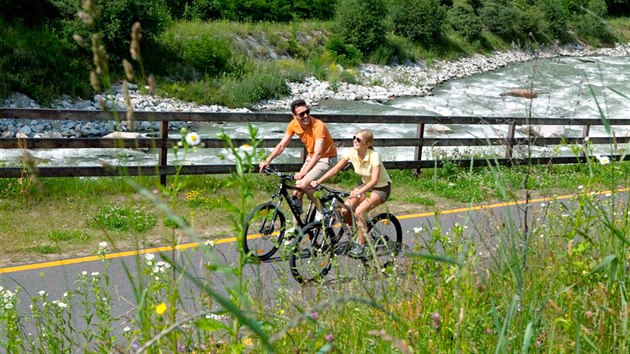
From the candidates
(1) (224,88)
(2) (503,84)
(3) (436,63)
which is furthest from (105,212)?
(3) (436,63)

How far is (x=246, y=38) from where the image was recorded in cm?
3550

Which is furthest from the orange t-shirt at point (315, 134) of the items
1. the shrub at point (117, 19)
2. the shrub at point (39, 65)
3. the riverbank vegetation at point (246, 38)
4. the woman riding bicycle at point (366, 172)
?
the shrub at point (117, 19)

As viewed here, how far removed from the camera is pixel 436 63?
138 ft

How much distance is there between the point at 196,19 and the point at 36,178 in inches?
1391

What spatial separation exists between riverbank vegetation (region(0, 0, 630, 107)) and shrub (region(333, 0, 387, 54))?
55 mm

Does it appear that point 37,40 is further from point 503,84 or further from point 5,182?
point 503,84

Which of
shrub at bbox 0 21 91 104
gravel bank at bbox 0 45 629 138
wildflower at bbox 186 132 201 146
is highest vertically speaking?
wildflower at bbox 186 132 201 146

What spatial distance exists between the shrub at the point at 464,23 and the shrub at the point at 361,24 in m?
8.07

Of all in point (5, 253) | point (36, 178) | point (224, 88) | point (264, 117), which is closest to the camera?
point (36, 178)

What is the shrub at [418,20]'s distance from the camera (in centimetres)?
4391

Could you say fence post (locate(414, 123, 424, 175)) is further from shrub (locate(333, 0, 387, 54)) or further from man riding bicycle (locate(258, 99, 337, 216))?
shrub (locate(333, 0, 387, 54))

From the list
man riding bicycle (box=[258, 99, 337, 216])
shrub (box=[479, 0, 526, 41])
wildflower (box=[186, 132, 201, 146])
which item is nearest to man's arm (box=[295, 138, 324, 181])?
man riding bicycle (box=[258, 99, 337, 216])

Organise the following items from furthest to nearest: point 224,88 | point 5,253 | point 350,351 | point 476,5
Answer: point 476,5 < point 224,88 < point 5,253 < point 350,351

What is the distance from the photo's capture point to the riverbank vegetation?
85.2 feet
